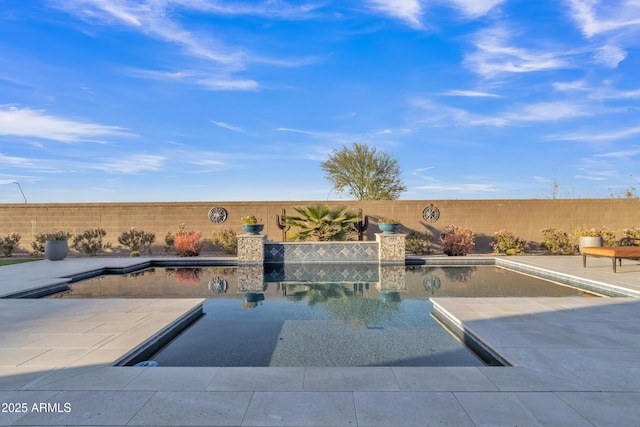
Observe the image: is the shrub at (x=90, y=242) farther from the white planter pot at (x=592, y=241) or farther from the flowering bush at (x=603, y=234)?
the flowering bush at (x=603, y=234)

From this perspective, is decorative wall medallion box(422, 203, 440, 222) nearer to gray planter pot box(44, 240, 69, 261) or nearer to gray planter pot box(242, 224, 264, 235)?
gray planter pot box(242, 224, 264, 235)

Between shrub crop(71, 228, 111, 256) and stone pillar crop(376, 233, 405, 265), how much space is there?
1116cm

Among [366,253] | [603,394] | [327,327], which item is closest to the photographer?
[603,394]

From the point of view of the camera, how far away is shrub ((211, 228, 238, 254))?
14.7 meters

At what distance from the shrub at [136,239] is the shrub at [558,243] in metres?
15.1

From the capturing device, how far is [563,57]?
42.2 feet

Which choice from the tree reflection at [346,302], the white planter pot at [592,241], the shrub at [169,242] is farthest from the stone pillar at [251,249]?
the white planter pot at [592,241]

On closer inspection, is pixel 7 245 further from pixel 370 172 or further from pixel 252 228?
pixel 370 172

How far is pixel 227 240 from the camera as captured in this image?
14836 millimetres

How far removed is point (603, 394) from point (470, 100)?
14093mm

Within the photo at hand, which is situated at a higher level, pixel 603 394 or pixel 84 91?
pixel 84 91

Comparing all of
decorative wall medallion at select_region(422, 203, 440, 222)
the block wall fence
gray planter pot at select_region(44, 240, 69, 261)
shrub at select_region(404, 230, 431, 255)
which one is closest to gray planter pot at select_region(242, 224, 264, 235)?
the block wall fence

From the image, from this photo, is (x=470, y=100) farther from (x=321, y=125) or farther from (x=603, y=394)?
(x=603, y=394)

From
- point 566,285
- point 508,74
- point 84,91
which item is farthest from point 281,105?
point 566,285
